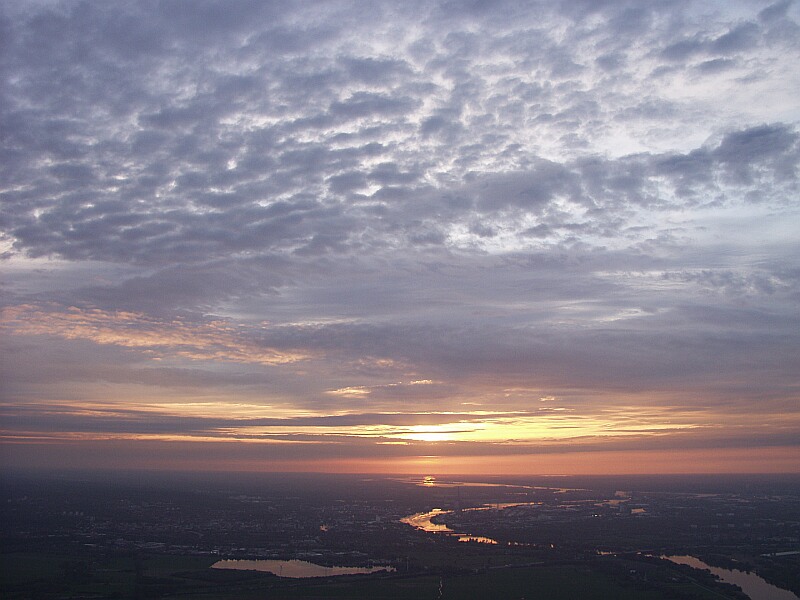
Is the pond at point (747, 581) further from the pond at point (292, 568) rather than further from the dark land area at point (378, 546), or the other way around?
the pond at point (292, 568)

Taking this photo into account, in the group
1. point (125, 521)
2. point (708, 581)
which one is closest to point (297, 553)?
point (125, 521)

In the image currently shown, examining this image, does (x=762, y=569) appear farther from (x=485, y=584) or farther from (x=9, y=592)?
(x=9, y=592)

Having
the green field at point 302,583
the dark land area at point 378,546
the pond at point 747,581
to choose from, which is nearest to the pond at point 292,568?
the dark land area at point 378,546

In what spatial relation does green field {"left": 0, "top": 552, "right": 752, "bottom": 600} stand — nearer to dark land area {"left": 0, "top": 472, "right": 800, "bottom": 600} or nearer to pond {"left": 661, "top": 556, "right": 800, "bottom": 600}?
dark land area {"left": 0, "top": 472, "right": 800, "bottom": 600}

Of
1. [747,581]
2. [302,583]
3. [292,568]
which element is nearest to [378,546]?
[292,568]

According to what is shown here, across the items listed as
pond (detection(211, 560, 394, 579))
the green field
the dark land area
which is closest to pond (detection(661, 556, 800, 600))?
the dark land area

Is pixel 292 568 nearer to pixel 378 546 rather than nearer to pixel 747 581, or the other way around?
pixel 378 546
